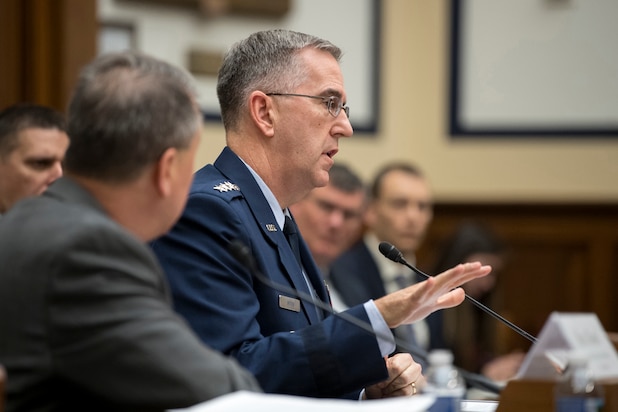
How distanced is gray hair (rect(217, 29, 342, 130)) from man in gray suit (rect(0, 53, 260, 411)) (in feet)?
3.12

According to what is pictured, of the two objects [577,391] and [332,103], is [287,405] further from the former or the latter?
[332,103]

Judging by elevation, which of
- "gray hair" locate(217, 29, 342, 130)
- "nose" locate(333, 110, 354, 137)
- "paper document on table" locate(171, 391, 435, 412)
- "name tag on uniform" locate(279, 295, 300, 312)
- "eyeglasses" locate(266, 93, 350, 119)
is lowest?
"name tag on uniform" locate(279, 295, 300, 312)

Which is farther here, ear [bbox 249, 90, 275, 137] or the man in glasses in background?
ear [bbox 249, 90, 275, 137]

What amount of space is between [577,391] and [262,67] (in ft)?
3.88

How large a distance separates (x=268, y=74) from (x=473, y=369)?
2759 millimetres

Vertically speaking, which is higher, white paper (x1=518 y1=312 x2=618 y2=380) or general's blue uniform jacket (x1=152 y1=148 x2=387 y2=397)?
general's blue uniform jacket (x1=152 y1=148 x2=387 y2=397)

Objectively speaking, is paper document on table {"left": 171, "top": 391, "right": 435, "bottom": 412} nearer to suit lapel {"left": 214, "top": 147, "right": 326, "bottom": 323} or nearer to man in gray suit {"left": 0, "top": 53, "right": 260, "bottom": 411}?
man in gray suit {"left": 0, "top": 53, "right": 260, "bottom": 411}

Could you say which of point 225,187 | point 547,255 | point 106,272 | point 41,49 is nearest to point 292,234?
point 225,187

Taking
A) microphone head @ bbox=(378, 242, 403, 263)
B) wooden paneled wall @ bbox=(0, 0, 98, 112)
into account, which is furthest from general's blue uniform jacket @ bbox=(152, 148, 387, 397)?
wooden paneled wall @ bbox=(0, 0, 98, 112)

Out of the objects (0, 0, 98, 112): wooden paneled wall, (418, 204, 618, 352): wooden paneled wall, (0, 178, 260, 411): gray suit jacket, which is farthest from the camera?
(418, 204, 618, 352): wooden paneled wall

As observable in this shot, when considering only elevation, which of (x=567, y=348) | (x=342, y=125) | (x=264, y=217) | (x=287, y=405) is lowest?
(x=567, y=348)

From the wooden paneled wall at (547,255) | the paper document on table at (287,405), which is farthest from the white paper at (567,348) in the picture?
the wooden paneled wall at (547,255)

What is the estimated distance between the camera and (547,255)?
662 cm

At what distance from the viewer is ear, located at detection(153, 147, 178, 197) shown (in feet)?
5.73
